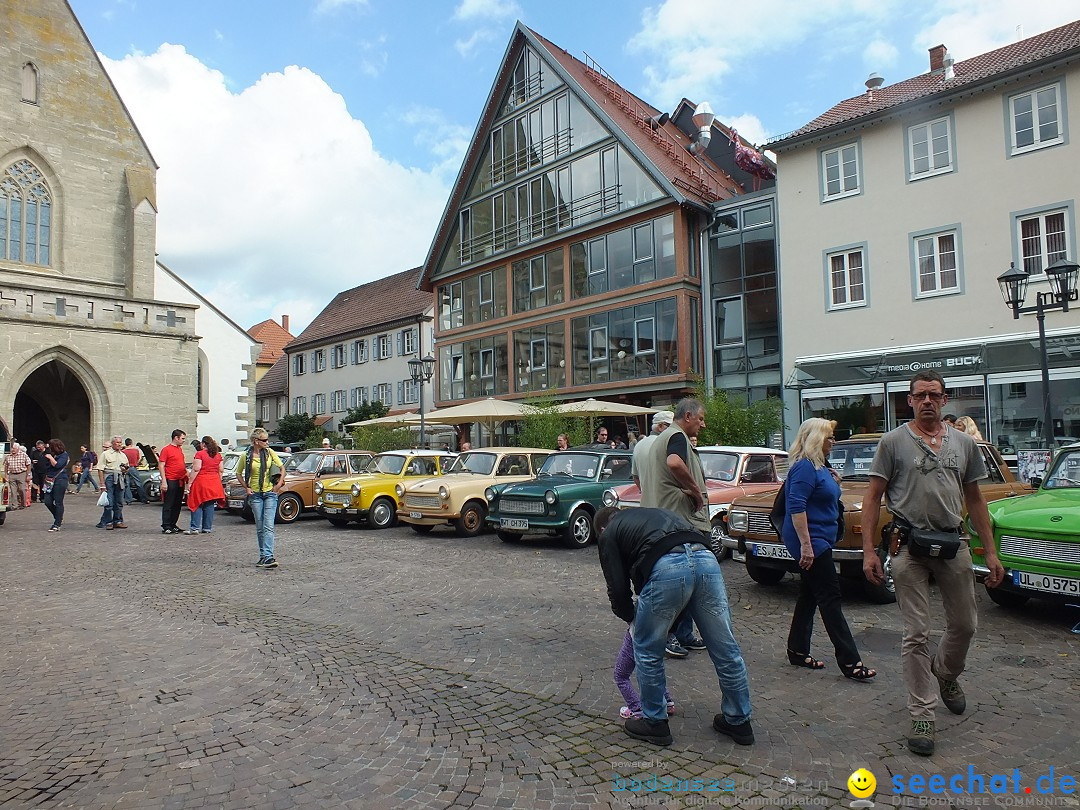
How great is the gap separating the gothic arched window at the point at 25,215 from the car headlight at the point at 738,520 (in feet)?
105

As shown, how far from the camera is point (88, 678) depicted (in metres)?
5.30

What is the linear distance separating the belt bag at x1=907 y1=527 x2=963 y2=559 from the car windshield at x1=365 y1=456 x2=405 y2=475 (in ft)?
43.5

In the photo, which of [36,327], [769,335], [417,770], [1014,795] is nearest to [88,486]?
[36,327]

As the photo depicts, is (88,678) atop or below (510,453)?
below

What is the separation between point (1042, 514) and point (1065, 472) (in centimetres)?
175

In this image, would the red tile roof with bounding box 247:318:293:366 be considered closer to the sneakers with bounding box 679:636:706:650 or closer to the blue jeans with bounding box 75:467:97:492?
Result: the blue jeans with bounding box 75:467:97:492

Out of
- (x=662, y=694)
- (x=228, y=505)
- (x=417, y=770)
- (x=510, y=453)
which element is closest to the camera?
(x=417, y=770)

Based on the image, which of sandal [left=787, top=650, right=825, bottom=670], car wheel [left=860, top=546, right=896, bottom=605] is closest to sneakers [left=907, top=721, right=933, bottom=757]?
sandal [left=787, top=650, right=825, bottom=670]

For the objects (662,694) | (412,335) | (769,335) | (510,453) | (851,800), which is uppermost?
(412,335)

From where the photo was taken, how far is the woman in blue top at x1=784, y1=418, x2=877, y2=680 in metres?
5.14

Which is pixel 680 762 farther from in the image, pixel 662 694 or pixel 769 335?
pixel 769 335

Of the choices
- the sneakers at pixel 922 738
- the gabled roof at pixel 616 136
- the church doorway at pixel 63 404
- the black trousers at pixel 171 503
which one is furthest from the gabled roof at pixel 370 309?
the sneakers at pixel 922 738

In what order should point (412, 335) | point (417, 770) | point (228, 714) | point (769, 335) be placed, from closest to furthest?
point (417, 770) < point (228, 714) < point (769, 335) < point (412, 335)

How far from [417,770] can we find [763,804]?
64.6 inches
